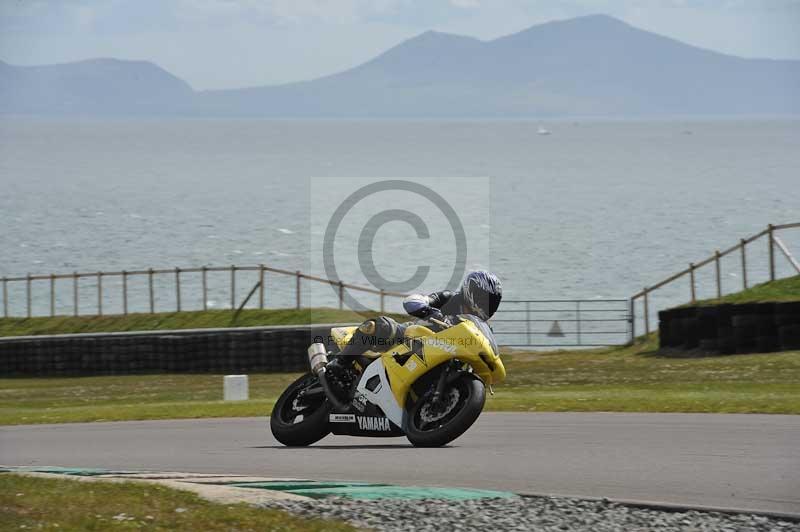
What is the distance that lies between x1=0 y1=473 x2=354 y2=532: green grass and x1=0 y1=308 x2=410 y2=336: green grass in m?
22.1

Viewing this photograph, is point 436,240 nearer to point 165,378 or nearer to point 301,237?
point 301,237

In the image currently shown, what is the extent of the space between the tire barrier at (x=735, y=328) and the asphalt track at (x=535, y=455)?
10.9 m

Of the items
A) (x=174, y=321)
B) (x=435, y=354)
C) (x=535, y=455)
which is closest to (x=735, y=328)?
(x=535, y=455)

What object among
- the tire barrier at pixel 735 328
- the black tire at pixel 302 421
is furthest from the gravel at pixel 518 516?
the tire barrier at pixel 735 328

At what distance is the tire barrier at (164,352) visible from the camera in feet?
97.7

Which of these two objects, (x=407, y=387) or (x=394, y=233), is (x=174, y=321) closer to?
(x=407, y=387)

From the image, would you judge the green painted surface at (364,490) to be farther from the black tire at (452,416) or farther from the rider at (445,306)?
the rider at (445,306)

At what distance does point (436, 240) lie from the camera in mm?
107625

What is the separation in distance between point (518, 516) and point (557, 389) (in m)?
12.9

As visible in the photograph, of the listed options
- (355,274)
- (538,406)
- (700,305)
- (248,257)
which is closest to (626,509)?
(538,406)

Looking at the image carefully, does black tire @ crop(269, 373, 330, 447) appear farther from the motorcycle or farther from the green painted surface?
the green painted surface

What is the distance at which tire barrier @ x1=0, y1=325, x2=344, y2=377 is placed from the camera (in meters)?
29.8

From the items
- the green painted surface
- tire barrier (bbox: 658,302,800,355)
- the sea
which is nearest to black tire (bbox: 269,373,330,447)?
the green painted surface

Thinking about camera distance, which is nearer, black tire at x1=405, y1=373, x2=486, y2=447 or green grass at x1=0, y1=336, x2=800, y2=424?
black tire at x1=405, y1=373, x2=486, y2=447
